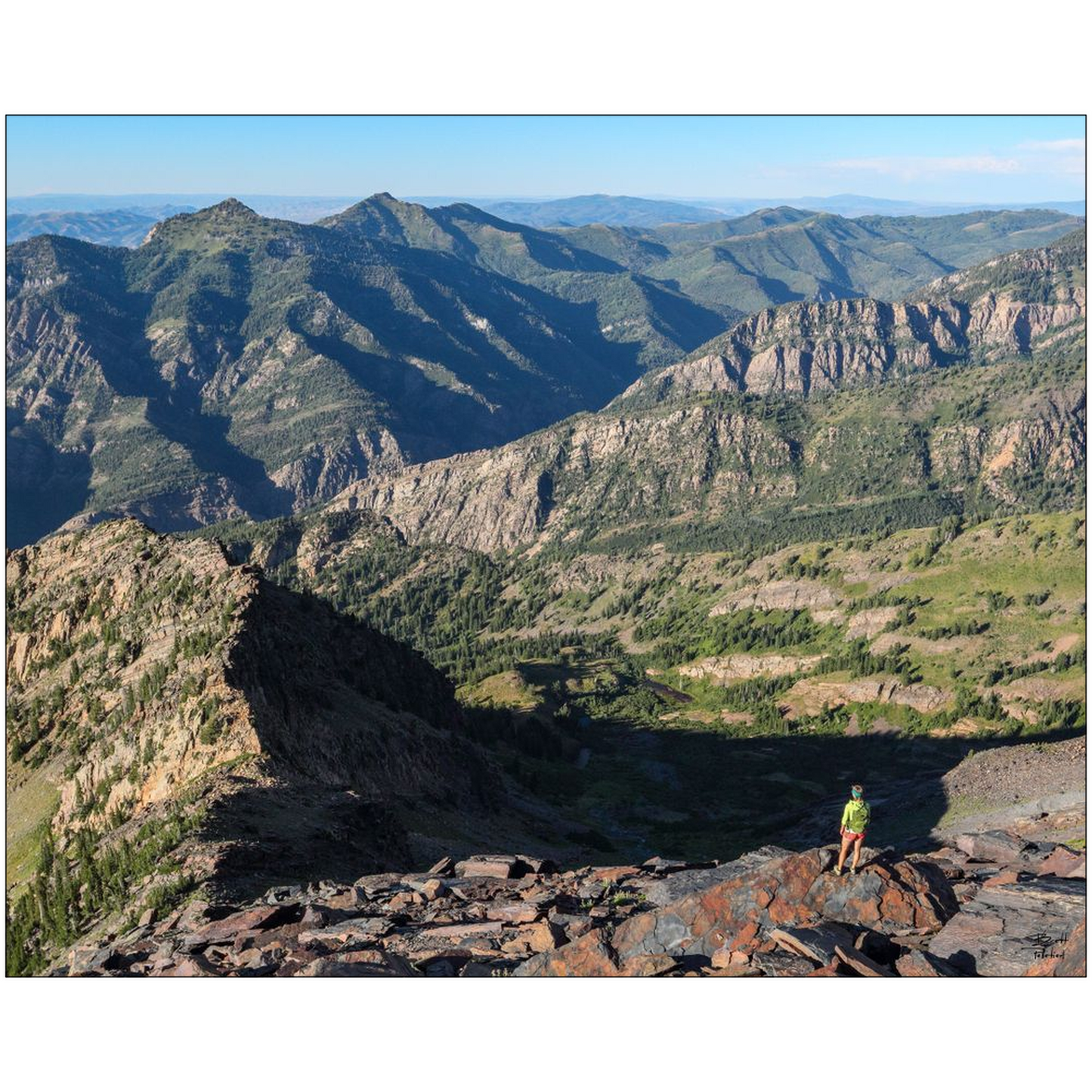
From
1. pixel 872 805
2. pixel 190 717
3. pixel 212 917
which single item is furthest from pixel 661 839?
pixel 212 917

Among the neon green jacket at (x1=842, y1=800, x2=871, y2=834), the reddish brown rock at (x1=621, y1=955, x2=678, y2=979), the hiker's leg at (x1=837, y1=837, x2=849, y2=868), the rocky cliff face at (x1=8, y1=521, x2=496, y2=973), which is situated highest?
the neon green jacket at (x1=842, y1=800, x2=871, y2=834)

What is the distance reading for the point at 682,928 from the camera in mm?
43375

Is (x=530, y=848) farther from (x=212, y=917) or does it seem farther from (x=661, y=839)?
(x=212, y=917)

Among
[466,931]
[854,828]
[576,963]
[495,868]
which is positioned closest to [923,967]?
[854,828]

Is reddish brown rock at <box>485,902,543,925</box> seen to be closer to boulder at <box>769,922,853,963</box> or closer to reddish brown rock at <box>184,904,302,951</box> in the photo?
reddish brown rock at <box>184,904,302,951</box>

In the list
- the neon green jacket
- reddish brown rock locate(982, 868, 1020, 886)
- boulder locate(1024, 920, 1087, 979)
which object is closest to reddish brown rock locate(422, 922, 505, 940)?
the neon green jacket

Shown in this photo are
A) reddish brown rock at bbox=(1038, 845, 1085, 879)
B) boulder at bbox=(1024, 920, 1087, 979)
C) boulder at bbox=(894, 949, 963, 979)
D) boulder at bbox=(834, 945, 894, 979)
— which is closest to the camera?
boulder at bbox=(834, 945, 894, 979)

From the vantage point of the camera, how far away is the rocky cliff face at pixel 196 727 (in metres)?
69.5

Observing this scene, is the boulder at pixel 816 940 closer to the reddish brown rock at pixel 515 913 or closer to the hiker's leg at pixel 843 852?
the hiker's leg at pixel 843 852

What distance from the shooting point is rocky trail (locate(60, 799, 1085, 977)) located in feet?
134

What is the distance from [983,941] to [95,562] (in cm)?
11328

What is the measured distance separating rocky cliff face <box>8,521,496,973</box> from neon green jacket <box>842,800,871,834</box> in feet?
114

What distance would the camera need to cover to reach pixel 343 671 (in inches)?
5010

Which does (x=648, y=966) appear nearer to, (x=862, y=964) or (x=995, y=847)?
(x=862, y=964)
